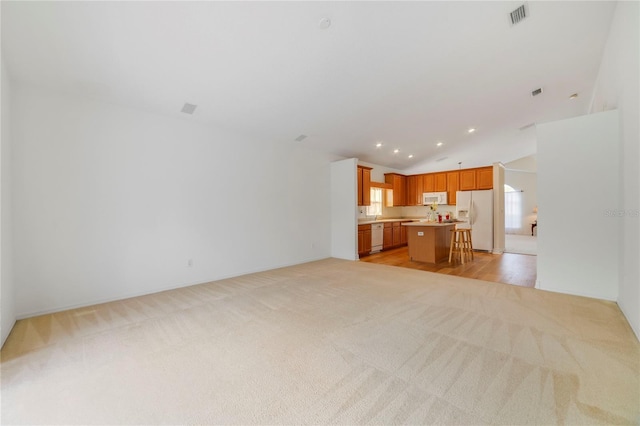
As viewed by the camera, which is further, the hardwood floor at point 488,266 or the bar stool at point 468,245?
the bar stool at point 468,245

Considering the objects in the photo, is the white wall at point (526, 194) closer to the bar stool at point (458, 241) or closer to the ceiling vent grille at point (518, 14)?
the bar stool at point (458, 241)

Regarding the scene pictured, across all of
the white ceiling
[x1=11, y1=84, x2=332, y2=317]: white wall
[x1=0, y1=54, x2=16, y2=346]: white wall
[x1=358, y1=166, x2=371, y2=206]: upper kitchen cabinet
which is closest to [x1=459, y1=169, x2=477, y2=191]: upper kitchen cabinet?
the white ceiling

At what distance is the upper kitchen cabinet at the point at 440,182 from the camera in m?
8.35

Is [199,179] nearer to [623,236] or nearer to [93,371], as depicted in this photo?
[93,371]

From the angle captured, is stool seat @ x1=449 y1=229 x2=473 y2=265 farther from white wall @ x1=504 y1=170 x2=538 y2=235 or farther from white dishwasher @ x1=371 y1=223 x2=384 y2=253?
white wall @ x1=504 y1=170 x2=538 y2=235

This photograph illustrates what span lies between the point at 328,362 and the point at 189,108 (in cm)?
396

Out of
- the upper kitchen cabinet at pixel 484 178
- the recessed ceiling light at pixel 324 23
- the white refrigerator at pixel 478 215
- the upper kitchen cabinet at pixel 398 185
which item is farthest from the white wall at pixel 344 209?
the upper kitchen cabinet at pixel 484 178

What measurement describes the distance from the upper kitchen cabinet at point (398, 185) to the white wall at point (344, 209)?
2.67 m

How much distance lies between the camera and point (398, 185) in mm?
8820

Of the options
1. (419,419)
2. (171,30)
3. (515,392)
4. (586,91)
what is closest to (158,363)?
(419,419)

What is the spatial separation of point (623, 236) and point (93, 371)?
5.49m

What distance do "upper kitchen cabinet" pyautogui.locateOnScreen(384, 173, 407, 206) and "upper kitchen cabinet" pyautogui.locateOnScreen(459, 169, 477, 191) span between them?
1.83 meters

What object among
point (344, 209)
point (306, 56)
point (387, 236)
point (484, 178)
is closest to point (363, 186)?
point (344, 209)

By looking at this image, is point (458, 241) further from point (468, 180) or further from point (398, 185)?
point (398, 185)
